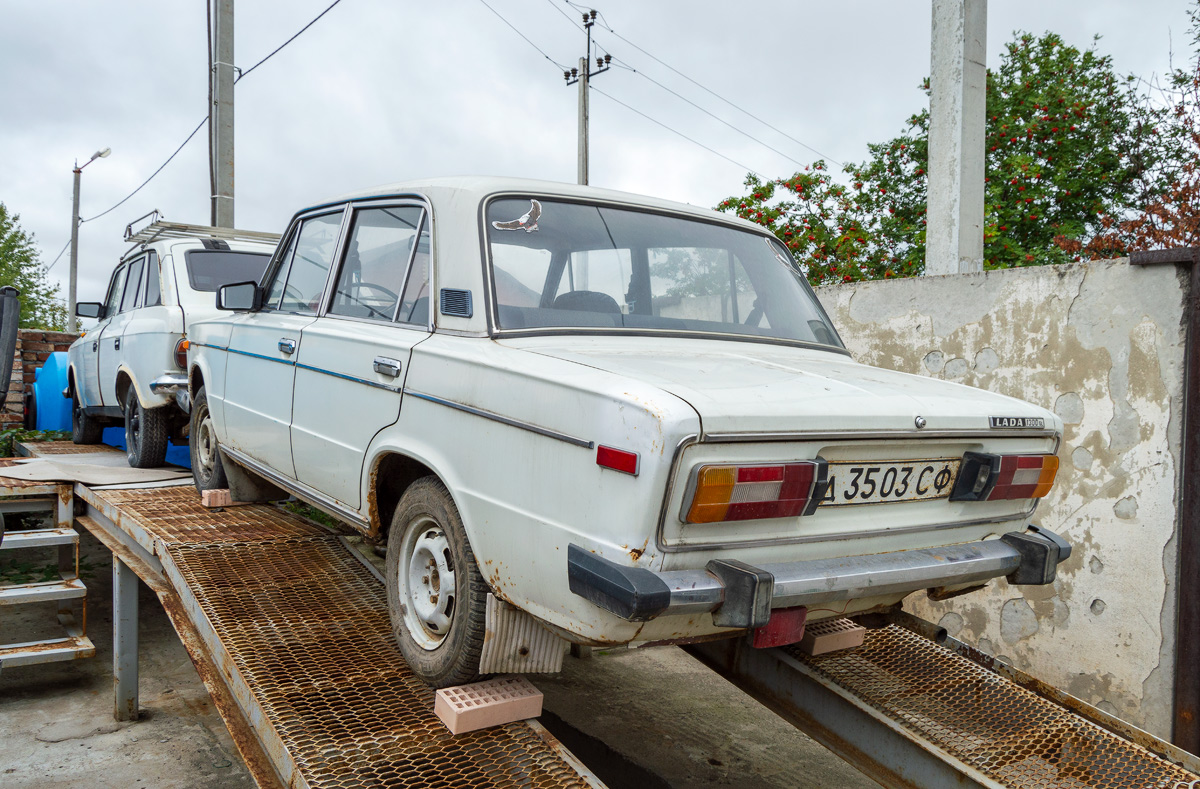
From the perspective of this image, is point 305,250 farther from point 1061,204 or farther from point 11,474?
point 1061,204

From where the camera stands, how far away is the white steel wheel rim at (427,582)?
257 cm

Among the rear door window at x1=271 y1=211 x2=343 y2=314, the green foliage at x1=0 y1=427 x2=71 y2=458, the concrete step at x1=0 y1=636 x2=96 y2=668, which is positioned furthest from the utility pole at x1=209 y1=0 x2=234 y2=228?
the rear door window at x1=271 y1=211 x2=343 y2=314

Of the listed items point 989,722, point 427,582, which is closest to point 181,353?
point 427,582

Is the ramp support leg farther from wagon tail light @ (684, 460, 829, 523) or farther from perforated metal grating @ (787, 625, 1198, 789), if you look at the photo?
wagon tail light @ (684, 460, 829, 523)

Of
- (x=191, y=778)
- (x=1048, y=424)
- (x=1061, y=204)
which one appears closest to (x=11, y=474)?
(x=191, y=778)

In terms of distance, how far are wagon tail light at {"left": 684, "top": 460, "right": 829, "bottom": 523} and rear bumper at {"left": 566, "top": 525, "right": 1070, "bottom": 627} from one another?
0.14 m

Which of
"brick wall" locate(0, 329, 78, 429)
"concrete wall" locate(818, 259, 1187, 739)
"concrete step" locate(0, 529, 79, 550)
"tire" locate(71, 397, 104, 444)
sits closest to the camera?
"concrete wall" locate(818, 259, 1187, 739)

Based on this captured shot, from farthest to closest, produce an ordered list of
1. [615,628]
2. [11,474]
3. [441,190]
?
[11,474] < [441,190] < [615,628]

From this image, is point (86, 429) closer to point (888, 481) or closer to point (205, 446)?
point (205, 446)

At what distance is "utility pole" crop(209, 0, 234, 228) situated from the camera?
1056cm

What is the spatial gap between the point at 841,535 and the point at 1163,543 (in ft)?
7.01

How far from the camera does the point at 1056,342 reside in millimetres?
3924

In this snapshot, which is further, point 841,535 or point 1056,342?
point 1056,342

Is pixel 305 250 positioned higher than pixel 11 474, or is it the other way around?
pixel 305 250
